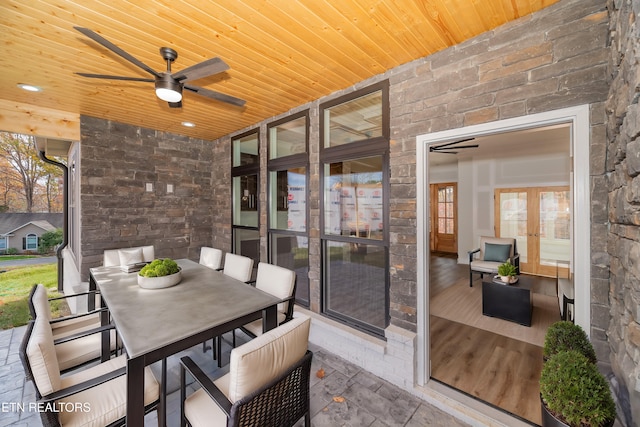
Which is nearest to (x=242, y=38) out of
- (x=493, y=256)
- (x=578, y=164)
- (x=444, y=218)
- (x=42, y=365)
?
(x=42, y=365)

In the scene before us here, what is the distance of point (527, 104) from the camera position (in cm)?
164

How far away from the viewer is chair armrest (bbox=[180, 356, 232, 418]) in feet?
3.69

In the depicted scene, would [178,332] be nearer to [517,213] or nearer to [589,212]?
[589,212]

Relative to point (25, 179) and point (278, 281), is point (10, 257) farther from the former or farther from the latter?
point (278, 281)

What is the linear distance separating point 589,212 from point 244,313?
86.7 inches

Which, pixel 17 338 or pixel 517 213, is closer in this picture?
pixel 17 338

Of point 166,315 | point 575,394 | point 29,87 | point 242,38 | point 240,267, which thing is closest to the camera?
point 575,394

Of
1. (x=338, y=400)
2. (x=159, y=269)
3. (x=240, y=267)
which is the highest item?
(x=159, y=269)

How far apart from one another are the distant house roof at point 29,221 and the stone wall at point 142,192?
7.55ft

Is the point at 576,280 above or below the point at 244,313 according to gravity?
above

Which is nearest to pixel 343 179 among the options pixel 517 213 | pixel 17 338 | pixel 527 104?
pixel 527 104

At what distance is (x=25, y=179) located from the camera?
4793mm

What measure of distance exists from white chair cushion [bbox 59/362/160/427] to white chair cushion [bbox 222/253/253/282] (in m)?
1.30

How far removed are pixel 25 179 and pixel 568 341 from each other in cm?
793
